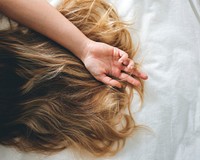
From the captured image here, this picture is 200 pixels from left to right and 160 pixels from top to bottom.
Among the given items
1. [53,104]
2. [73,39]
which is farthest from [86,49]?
[53,104]

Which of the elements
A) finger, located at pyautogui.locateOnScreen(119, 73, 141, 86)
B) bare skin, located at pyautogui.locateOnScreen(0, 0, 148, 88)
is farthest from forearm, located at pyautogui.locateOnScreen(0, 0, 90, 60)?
finger, located at pyautogui.locateOnScreen(119, 73, 141, 86)

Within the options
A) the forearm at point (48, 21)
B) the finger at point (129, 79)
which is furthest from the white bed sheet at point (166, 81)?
the forearm at point (48, 21)

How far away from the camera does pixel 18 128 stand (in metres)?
0.82

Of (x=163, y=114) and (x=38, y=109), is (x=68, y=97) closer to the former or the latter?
(x=38, y=109)

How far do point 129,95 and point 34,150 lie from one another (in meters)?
0.27

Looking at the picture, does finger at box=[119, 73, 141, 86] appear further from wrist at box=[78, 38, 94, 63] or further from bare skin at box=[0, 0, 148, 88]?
wrist at box=[78, 38, 94, 63]

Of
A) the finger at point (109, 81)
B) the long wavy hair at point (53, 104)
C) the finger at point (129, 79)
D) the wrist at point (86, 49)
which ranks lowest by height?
the long wavy hair at point (53, 104)

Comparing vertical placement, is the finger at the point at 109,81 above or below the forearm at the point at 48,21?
below

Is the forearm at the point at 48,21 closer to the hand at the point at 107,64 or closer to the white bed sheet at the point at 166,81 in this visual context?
the hand at the point at 107,64

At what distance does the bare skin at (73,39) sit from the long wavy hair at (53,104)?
28 millimetres

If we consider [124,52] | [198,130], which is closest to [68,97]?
[124,52]

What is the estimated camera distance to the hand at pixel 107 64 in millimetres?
819

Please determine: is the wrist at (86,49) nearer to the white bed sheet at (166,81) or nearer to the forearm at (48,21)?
the forearm at (48,21)

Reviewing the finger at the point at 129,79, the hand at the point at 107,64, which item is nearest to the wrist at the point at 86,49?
the hand at the point at 107,64
